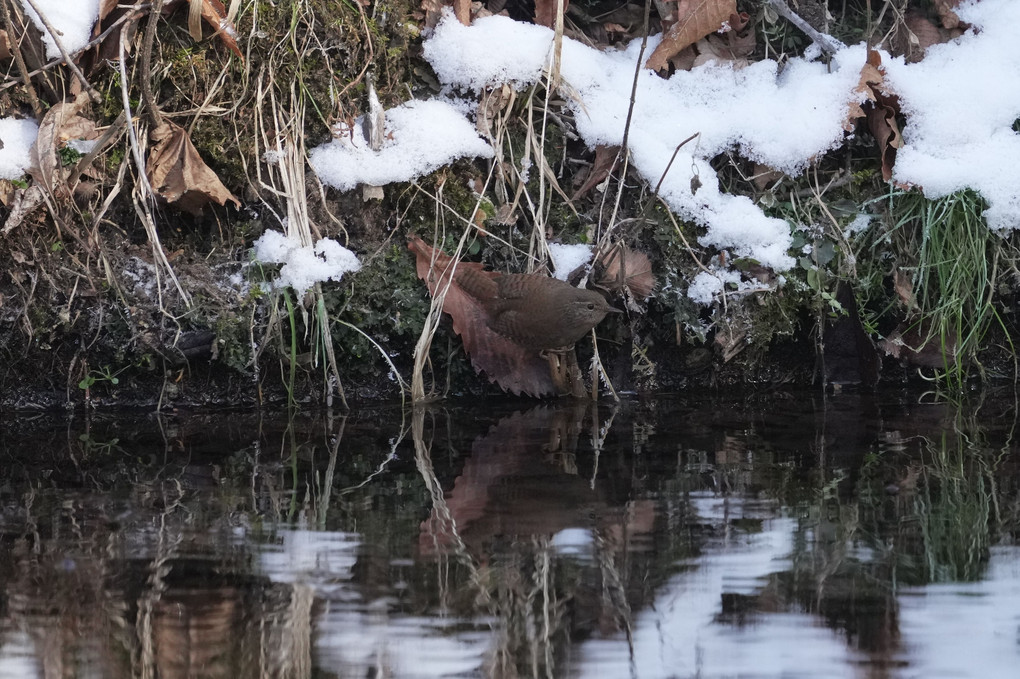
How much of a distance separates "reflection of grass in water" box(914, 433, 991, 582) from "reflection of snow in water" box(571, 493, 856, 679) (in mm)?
339

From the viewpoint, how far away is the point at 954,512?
238 cm

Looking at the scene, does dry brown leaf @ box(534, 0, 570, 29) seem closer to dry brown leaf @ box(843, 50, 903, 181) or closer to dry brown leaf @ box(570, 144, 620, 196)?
dry brown leaf @ box(570, 144, 620, 196)

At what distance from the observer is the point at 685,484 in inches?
104

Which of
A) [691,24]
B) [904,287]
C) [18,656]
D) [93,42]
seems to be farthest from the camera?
[691,24]

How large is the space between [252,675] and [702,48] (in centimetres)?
311

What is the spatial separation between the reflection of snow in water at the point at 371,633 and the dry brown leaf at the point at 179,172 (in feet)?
5.57

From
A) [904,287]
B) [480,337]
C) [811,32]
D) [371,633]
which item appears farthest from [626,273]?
[371,633]

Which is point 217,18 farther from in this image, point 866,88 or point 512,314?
point 866,88

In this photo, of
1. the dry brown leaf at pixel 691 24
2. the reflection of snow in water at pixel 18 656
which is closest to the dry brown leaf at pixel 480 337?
the dry brown leaf at pixel 691 24

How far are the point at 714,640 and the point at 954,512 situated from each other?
93 centimetres

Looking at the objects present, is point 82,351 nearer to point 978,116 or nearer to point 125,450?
point 125,450

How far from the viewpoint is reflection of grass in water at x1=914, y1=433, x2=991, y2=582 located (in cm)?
206

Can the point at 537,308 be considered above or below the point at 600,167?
below

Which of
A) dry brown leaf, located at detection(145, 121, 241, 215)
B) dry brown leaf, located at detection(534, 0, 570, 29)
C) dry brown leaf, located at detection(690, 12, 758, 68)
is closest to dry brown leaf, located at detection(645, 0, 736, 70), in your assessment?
dry brown leaf, located at detection(690, 12, 758, 68)
